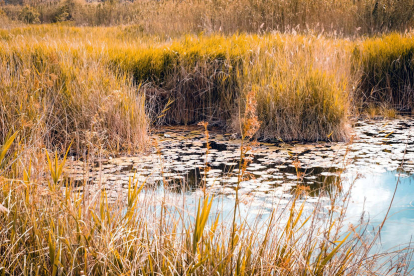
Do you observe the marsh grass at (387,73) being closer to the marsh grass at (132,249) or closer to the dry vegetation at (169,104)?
the dry vegetation at (169,104)

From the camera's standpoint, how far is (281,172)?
4.43 metres

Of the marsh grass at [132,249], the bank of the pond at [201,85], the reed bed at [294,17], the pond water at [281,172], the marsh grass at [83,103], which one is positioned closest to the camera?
the marsh grass at [132,249]

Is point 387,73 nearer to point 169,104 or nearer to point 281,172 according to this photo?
point 169,104

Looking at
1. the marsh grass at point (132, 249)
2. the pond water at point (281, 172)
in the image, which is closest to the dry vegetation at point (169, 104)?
the marsh grass at point (132, 249)

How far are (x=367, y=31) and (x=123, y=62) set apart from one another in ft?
23.2

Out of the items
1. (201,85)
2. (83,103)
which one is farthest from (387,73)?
(83,103)

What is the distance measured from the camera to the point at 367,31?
1098 centimetres

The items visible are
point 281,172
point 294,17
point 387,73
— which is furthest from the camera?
point 294,17

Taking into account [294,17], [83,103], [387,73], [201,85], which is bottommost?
[83,103]

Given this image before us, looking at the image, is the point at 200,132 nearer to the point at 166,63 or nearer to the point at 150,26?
the point at 166,63

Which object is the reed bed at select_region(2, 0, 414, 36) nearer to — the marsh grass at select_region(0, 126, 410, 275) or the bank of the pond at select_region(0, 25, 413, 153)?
the bank of the pond at select_region(0, 25, 413, 153)

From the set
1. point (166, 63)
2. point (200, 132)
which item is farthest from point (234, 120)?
point (166, 63)

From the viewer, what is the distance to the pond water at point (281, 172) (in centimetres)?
351

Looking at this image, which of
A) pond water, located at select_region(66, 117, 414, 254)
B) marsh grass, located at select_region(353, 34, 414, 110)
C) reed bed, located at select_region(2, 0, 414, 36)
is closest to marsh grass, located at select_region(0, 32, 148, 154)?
pond water, located at select_region(66, 117, 414, 254)
